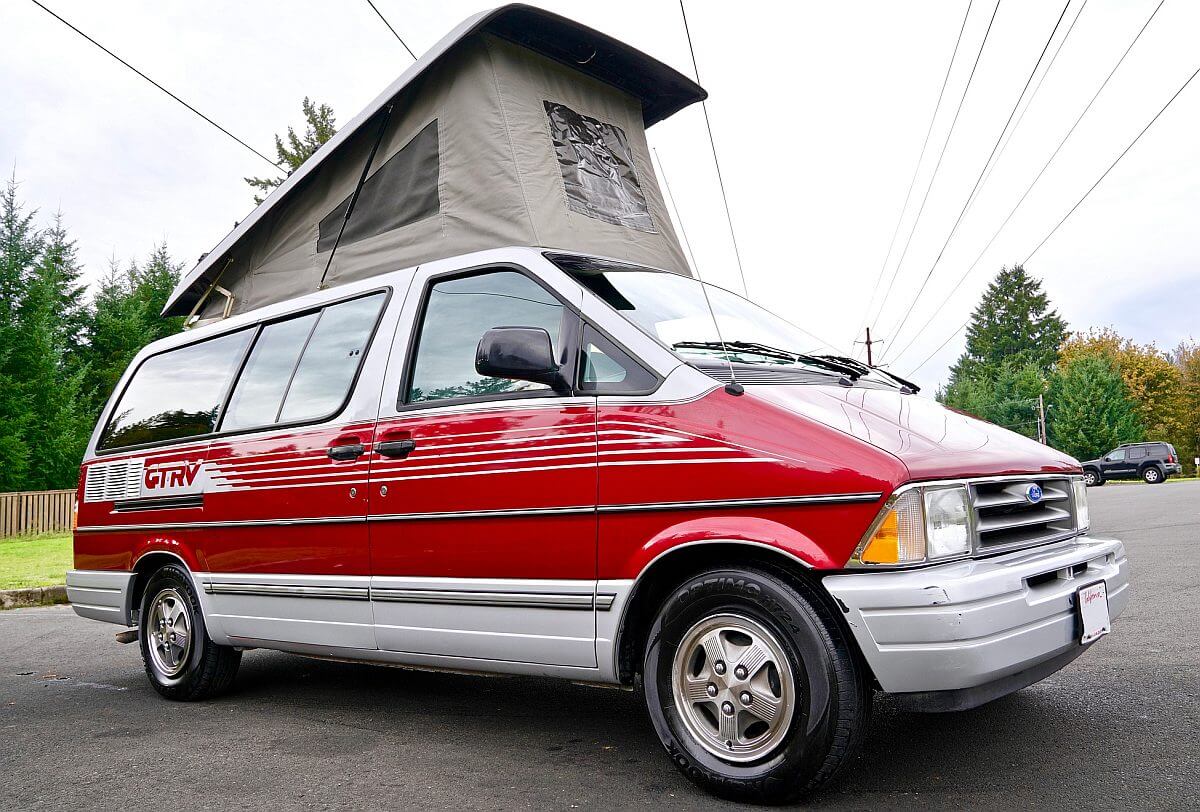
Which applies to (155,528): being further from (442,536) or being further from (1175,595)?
(1175,595)

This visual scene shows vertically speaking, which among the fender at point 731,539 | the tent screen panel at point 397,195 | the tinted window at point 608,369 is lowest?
the fender at point 731,539

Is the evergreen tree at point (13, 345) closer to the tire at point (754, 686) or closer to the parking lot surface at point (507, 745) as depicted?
the parking lot surface at point (507, 745)

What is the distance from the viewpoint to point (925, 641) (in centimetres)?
276

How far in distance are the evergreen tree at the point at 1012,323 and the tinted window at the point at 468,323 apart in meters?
87.0

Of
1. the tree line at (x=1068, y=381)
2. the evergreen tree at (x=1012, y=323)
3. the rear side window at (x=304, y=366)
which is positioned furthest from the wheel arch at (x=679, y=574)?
the evergreen tree at (x=1012, y=323)

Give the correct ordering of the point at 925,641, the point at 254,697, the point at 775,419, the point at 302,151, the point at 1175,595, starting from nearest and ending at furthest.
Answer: the point at 925,641
the point at 775,419
the point at 254,697
the point at 1175,595
the point at 302,151

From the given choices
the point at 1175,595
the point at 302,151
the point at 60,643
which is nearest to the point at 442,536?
the point at 60,643

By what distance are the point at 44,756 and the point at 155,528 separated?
1489 mm

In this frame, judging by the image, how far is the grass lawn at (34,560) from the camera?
11148 mm

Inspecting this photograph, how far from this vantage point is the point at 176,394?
5.53m

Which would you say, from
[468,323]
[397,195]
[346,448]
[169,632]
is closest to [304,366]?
[346,448]

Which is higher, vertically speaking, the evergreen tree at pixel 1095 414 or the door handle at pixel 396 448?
the evergreen tree at pixel 1095 414

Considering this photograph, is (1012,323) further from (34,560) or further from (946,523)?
(946,523)

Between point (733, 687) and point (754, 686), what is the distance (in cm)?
7
